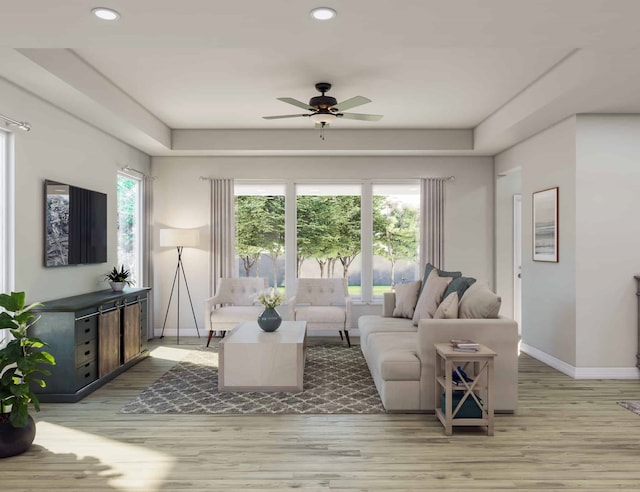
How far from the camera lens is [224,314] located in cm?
619

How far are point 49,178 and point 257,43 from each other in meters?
2.57

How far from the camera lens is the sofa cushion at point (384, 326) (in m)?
4.89

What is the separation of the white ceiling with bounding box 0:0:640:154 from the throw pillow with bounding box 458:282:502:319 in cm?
183

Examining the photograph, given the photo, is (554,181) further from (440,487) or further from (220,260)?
(220,260)

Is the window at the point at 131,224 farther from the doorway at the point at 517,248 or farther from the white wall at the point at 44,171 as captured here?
the doorway at the point at 517,248

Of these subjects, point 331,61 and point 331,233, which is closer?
point 331,61

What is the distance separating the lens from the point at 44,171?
432 centimetres

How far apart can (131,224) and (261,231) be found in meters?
1.82

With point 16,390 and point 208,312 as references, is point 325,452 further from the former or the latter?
point 208,312

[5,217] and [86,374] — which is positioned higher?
[5,217]

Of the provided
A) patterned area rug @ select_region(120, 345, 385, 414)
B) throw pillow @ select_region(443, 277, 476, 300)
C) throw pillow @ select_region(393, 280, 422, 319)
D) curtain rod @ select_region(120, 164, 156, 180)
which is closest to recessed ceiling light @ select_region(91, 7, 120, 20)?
patterned area rug @ select_region(120, 345, 385, 414)

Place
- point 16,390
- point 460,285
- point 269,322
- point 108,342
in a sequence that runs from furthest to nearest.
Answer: point 269,322 < point 108,342 < point 460,285 < point 16,390

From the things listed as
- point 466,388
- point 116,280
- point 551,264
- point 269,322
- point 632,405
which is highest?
point 551,264

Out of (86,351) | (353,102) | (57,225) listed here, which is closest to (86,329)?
(86,351)
